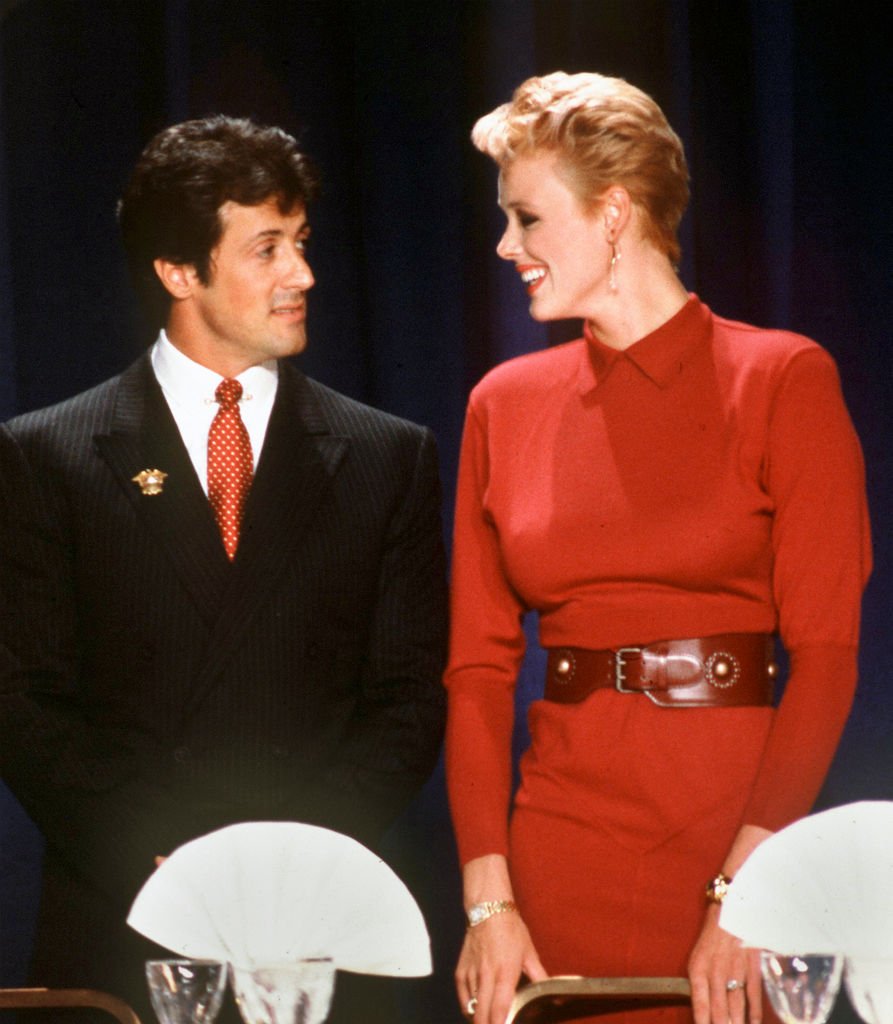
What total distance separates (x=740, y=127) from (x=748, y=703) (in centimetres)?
104

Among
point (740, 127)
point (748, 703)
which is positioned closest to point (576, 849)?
point (748, 703)

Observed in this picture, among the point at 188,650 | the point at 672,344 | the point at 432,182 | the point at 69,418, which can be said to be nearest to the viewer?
the point at 672,344

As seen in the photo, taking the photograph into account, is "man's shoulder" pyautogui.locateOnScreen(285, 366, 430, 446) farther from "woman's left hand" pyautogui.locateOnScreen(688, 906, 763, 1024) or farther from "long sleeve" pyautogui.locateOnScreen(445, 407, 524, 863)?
"woman's left hand" pyautogui.locateOnScreen(688, 906, 763, 1024)

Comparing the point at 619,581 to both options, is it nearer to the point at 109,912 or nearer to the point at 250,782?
the point at 250,782

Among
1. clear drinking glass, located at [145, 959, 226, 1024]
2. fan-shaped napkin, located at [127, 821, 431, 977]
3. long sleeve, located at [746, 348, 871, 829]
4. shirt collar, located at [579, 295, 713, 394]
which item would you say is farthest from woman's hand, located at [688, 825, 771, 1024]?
shirt collar, located at [579, 295, 713, 394]

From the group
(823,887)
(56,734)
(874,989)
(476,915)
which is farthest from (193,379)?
(874,989)

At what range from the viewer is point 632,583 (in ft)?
6.77

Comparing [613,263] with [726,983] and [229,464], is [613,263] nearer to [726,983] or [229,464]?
[229,464]

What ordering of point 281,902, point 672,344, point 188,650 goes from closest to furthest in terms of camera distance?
point 281,902 < point 672,344 < point 188,650

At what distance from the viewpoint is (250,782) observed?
7.37ft

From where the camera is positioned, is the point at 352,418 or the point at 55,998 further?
the point at 352,418

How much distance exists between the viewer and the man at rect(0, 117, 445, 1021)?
7.32 ft

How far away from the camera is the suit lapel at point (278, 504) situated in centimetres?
225

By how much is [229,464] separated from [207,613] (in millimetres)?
224
